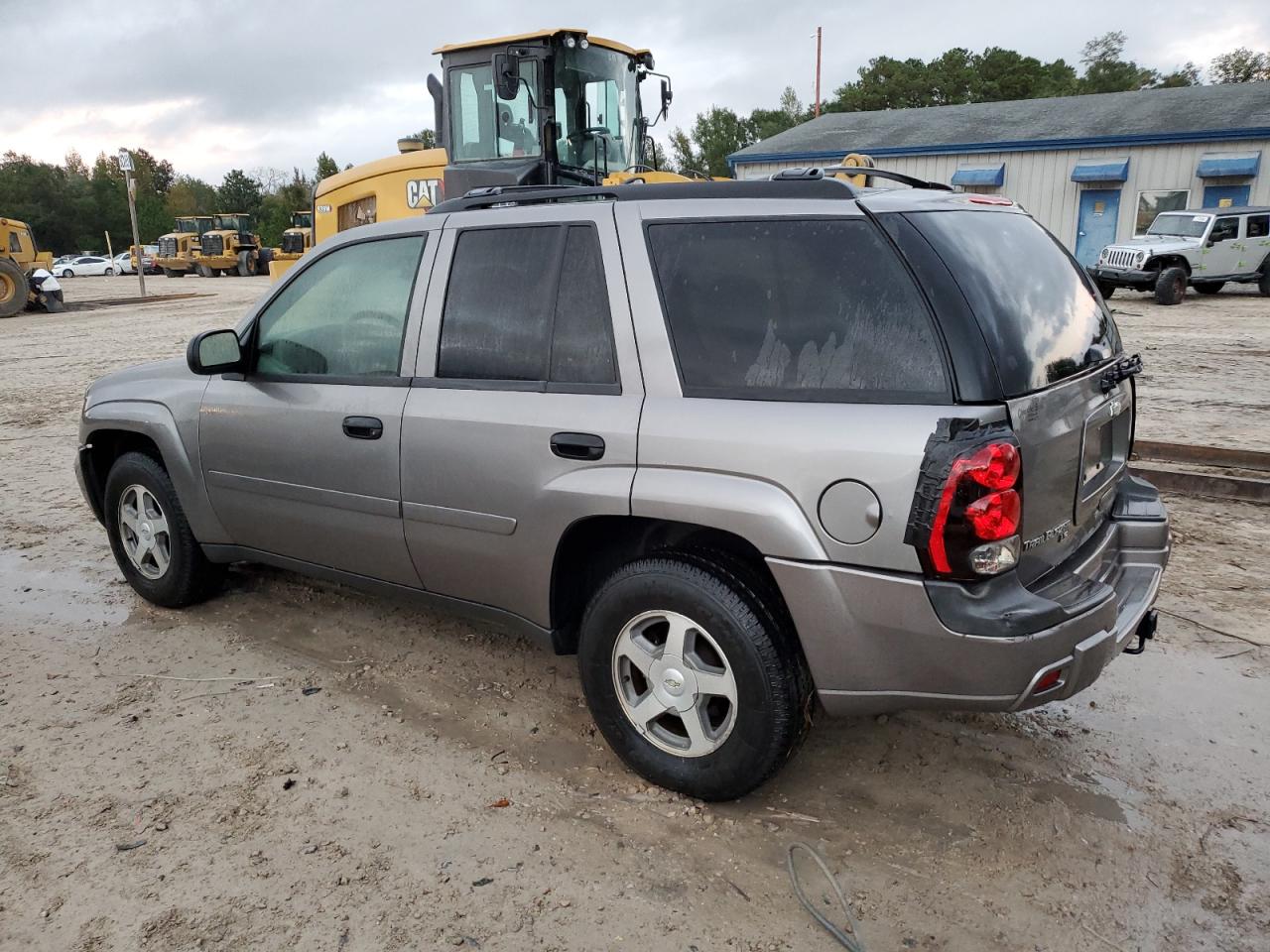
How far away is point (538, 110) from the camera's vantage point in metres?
8.98

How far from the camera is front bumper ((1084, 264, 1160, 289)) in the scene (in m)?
18.9

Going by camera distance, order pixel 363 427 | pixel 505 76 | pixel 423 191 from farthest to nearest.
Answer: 1. pixel 423 191
2. pixel 505 76
3. pixel 363 427

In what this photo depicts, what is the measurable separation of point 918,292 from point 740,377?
1.82 feet

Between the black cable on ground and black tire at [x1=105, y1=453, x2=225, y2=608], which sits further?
black tire at [x1=105, y1=453, x2=225, y2=608]

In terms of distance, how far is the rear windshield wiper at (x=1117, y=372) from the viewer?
2.98 metres

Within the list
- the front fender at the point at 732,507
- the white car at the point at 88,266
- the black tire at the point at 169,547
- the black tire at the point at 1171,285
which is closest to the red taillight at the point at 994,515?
the front fender at the point at 732,507

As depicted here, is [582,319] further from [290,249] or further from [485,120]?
[290,249]

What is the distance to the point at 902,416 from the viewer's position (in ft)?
8.16

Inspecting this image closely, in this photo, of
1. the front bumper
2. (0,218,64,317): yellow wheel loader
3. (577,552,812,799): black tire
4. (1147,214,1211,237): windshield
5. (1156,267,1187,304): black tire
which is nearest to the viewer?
(577,552,812,799): black tire

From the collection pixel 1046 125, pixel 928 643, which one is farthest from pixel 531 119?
pixel 1046 125

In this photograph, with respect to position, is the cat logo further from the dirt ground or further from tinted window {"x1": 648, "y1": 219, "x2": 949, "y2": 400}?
tinted window {"x1": 648, "y1": 219, "x2": 949, "y2": 400}

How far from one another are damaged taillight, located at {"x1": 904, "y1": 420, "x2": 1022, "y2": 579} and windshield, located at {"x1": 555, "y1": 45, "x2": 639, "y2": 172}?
758 centimetres

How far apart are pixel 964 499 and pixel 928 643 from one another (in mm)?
399

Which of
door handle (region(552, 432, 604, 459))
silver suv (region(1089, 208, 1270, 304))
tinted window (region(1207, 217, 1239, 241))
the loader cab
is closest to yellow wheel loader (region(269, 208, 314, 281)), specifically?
the loader cab
